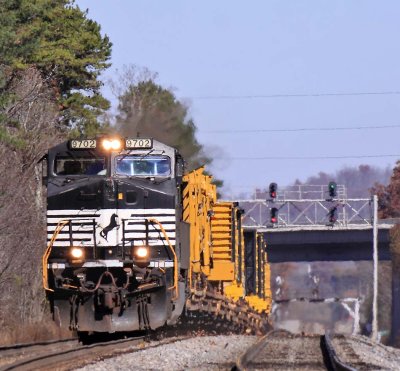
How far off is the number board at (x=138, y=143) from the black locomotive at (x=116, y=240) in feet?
0.07

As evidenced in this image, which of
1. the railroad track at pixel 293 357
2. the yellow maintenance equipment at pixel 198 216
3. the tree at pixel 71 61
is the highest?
the tree at pixel 71 61

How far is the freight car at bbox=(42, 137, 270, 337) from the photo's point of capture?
2530 centimetres

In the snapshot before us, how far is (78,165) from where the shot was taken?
2597 cm

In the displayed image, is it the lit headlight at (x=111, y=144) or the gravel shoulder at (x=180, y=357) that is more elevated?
the lit headlight at (x=111, y=144)

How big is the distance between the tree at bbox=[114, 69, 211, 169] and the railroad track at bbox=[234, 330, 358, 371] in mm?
12586

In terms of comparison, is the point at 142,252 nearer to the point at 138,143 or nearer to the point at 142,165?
the point at 142,165

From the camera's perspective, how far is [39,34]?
47.8 m

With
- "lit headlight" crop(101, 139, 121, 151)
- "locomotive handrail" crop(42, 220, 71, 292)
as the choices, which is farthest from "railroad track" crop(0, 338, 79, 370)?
"lit headlight" crop(101, 139, 121, 151)

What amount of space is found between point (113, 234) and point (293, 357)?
5550mm

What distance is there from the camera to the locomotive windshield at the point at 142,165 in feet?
84.3

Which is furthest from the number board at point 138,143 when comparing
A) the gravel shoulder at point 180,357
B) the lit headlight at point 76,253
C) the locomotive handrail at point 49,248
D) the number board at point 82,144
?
the gravel shoulder at point 180,357

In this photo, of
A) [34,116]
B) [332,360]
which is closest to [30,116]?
[34,116]

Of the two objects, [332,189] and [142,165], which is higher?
[332,189]

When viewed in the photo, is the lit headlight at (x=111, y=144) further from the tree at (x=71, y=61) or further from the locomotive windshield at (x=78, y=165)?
the tree at (x=71, y=61)
